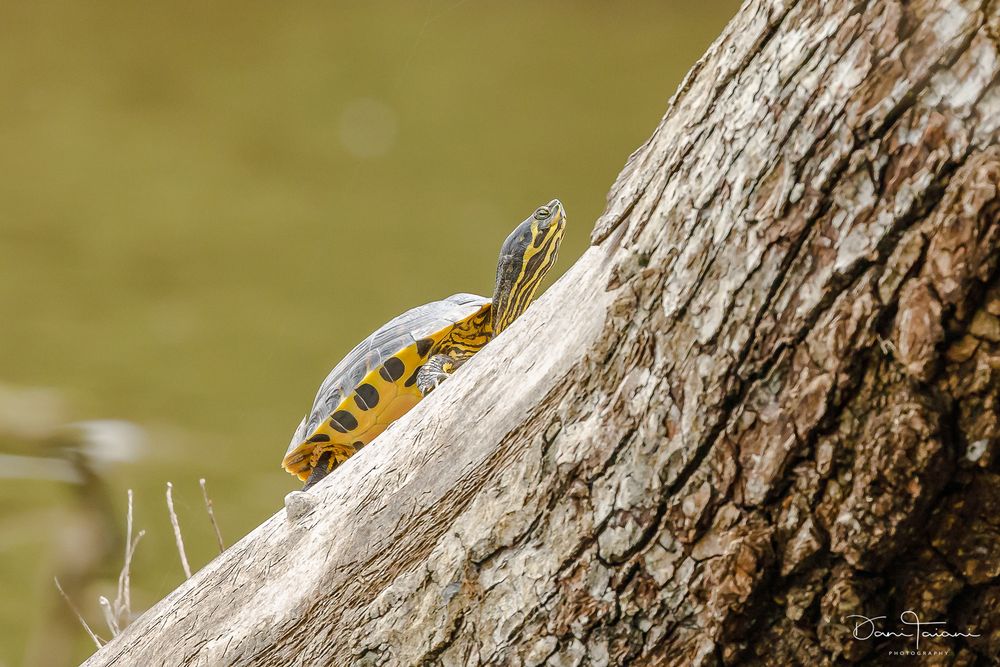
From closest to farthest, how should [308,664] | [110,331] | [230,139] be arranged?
[308,664], [230,139], [110,331]

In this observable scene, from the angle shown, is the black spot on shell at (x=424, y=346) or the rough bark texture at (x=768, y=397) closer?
the rough bark texture at (x=768, y=397)

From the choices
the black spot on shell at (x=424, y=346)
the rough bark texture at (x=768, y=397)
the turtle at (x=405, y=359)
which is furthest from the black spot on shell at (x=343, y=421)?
the rough bark texture at (x=768, y=397)

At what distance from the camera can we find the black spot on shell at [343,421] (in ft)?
6.22

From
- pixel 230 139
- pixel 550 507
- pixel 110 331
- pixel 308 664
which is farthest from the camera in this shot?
pixel 110 331

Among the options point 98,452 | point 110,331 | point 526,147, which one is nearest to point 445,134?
point 526,147

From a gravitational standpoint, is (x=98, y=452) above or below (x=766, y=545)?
above

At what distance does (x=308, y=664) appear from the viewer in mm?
1080

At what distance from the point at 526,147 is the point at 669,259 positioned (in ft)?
12.6

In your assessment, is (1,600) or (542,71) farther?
(1,600)

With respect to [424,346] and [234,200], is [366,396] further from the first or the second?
[234,200]

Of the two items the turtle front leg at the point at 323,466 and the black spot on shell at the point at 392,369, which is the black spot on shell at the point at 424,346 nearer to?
the black spot on shell at the point at 392,369

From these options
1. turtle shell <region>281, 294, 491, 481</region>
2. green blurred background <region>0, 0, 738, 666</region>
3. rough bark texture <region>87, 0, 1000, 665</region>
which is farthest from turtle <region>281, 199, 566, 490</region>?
green blurred background <region>0, 0, 738, 666</region>

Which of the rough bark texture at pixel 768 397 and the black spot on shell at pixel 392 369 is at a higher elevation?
the black spot on shell at pixel 392 369

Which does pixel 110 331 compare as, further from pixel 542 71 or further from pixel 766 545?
pixel 766 545
